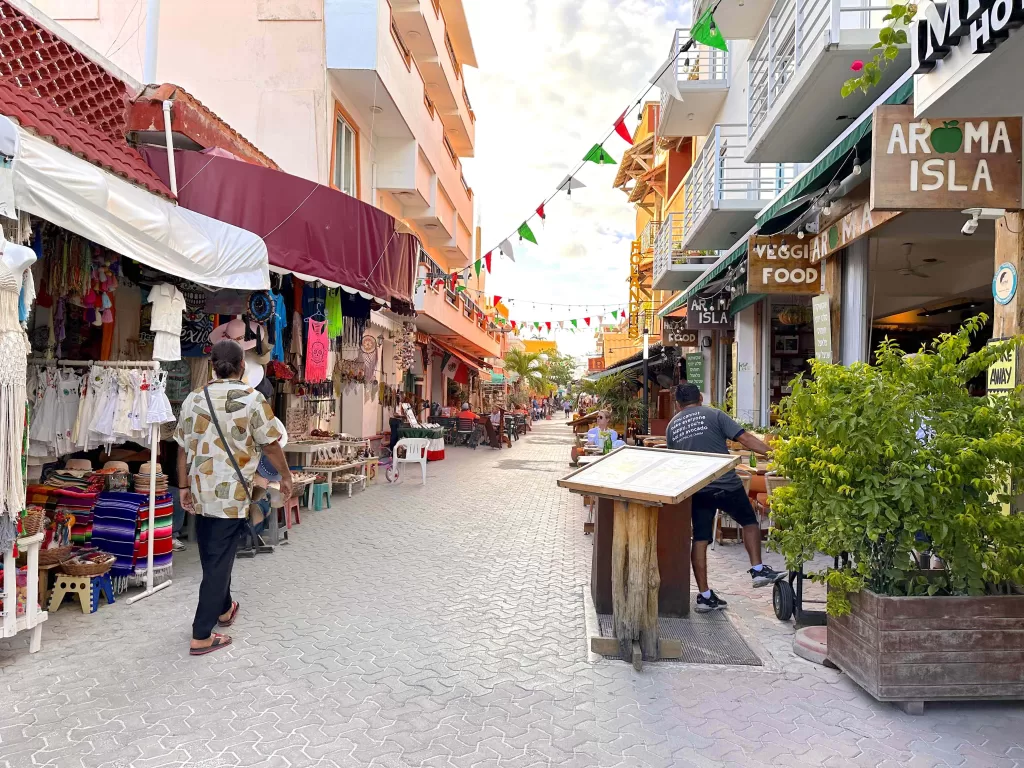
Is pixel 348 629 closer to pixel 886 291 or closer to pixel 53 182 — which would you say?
pixel 53 182

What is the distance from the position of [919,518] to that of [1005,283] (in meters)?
2.20

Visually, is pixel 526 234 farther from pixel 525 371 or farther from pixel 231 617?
pixel 525 371

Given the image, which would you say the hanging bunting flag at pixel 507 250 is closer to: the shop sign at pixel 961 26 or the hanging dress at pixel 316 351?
the hanging dress at pixel 316 351

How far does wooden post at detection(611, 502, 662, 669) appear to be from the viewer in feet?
14.3

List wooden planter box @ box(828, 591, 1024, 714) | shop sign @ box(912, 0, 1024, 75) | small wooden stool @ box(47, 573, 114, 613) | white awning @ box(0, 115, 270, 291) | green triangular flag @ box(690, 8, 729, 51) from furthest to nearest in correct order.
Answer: green triangular flag @ box(690, 8, 729, 51), small wooden stool @ box(47, 573, 114, 613), white awning @ box(0, 115, 270, 291), wooden planter box @ box(828, 591, 1024, 714), shop sign @ box(912, 0, 1024, 75)

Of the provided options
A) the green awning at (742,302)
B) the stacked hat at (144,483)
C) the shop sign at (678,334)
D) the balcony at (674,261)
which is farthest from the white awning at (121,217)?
the balcony at (674,261)

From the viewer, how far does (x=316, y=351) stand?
9.03 metres

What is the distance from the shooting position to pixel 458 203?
962 inches

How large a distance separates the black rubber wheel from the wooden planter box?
136 cm

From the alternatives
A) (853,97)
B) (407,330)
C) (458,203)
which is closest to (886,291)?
(853,97)

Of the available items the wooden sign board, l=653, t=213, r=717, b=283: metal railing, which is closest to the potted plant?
the wooden sign board

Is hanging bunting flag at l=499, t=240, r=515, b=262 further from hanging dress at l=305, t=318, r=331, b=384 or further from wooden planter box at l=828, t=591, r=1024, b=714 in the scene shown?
wooden planter box at l=828, t=591, r=1024, b=714

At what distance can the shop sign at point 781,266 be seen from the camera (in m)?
8.54

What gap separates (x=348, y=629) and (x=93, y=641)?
1.65 metres
